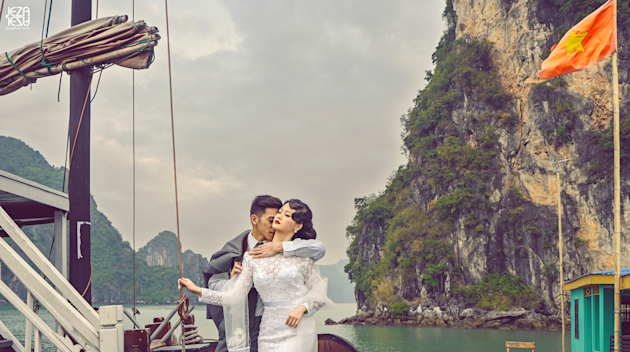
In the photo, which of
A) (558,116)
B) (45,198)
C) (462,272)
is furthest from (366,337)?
(45,198)

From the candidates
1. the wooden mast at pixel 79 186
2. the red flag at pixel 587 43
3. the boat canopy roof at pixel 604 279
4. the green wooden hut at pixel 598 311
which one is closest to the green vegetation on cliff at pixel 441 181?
the green wooden hut at pixel 598 311

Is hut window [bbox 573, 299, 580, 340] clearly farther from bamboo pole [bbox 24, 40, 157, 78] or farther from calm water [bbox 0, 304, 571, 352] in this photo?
calm water [bbox 0, 304, 571, 352]

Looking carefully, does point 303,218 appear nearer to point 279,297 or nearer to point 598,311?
point 279,297

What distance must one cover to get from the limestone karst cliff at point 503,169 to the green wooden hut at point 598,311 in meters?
26.3

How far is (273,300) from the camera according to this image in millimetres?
2758

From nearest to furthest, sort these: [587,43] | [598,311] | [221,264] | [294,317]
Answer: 1. [294,317]
2. [221,264]
3. [587,43]
4. [598,311]

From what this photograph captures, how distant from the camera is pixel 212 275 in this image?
289 cm

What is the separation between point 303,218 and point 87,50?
12.5 feet

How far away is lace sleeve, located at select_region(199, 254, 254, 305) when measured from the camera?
273 centimetres

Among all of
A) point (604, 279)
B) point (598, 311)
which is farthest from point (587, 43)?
point (598, 311)

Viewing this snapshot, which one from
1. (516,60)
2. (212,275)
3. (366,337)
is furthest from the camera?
(516,60)

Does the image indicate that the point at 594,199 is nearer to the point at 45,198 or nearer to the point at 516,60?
the point at 516,60

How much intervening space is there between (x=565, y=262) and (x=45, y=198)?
1434 inches

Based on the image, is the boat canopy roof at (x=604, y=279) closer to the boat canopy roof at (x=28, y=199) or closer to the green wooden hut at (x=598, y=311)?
the green wooden hut at (x=598, y=311)
